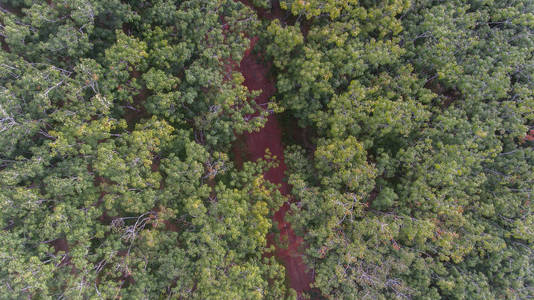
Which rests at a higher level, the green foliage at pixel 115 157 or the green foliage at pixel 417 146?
the green foliage at pixel 417 146

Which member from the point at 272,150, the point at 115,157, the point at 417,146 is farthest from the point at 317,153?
the point at 115,157

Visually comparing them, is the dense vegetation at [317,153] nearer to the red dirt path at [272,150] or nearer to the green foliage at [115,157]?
the green foliage at [115,157]

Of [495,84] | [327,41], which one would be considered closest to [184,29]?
[327,41]

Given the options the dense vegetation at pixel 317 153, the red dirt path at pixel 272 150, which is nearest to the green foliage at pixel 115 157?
the dense vegetation at pixel 317 153

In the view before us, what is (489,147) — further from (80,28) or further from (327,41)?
(80,28)

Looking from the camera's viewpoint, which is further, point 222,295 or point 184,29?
point 184,29

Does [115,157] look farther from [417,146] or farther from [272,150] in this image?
[417,146]

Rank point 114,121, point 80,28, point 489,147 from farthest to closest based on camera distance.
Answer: point 489,147 < point 114,121 < point 80,28

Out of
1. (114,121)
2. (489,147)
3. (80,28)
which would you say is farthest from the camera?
(489,147)
